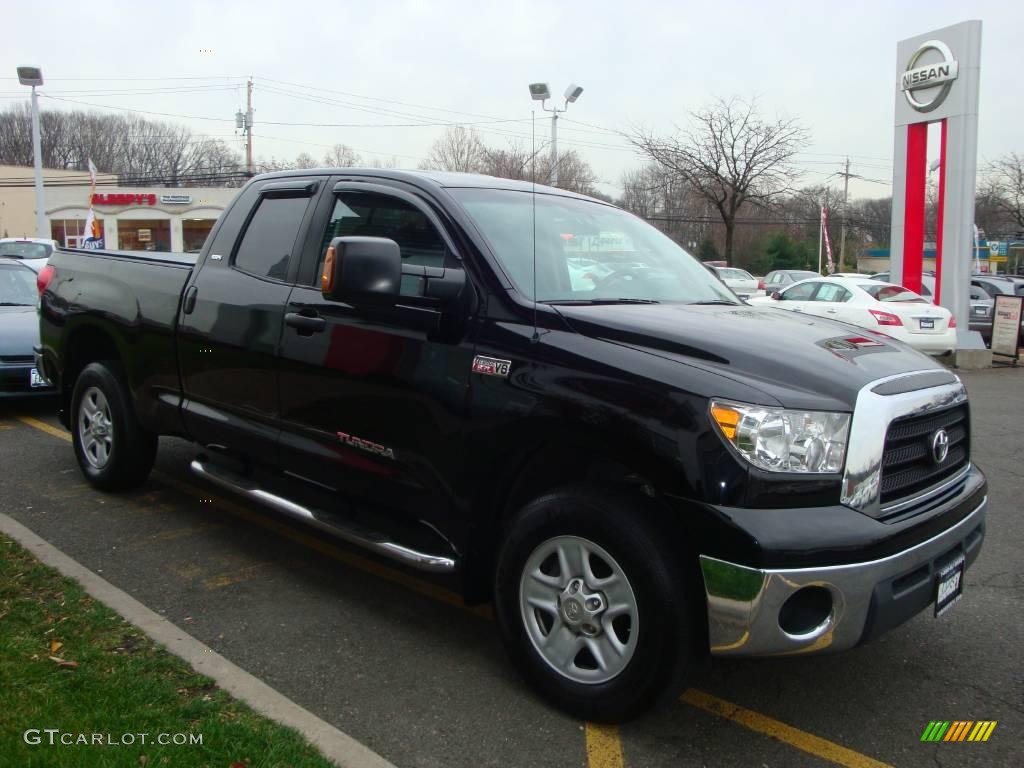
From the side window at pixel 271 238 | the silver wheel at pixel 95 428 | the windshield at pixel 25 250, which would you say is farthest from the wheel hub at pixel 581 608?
the windshield at pixel 25 250

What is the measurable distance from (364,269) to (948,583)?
93.8 inches

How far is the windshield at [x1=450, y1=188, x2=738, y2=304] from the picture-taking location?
356 centimetres

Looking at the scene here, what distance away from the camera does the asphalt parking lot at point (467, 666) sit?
9.70ft

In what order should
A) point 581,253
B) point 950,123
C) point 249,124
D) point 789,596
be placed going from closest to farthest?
point 789,596, point 581,253, point 950,123, point 249,124

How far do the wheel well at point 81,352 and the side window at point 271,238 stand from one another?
5.32 feet

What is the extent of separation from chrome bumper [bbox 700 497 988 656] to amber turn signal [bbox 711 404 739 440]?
392 mm

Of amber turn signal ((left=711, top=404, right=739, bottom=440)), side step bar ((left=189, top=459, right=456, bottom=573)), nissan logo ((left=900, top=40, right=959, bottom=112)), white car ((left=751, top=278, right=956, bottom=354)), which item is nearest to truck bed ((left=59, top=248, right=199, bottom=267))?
side step bar ((left=189, top=459, right=456, bottom=573))

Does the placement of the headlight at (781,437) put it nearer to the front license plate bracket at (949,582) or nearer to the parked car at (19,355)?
the front license plate bracket at (949,582)

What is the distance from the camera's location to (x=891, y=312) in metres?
14.2

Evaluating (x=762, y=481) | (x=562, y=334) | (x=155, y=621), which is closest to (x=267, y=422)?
(x=155, y=621)

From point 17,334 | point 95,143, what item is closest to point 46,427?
point 17,334

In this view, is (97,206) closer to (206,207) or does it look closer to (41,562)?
(206,207)

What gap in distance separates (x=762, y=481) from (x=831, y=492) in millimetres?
245

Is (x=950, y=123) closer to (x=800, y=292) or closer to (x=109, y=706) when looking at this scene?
(x=800, y=292)
